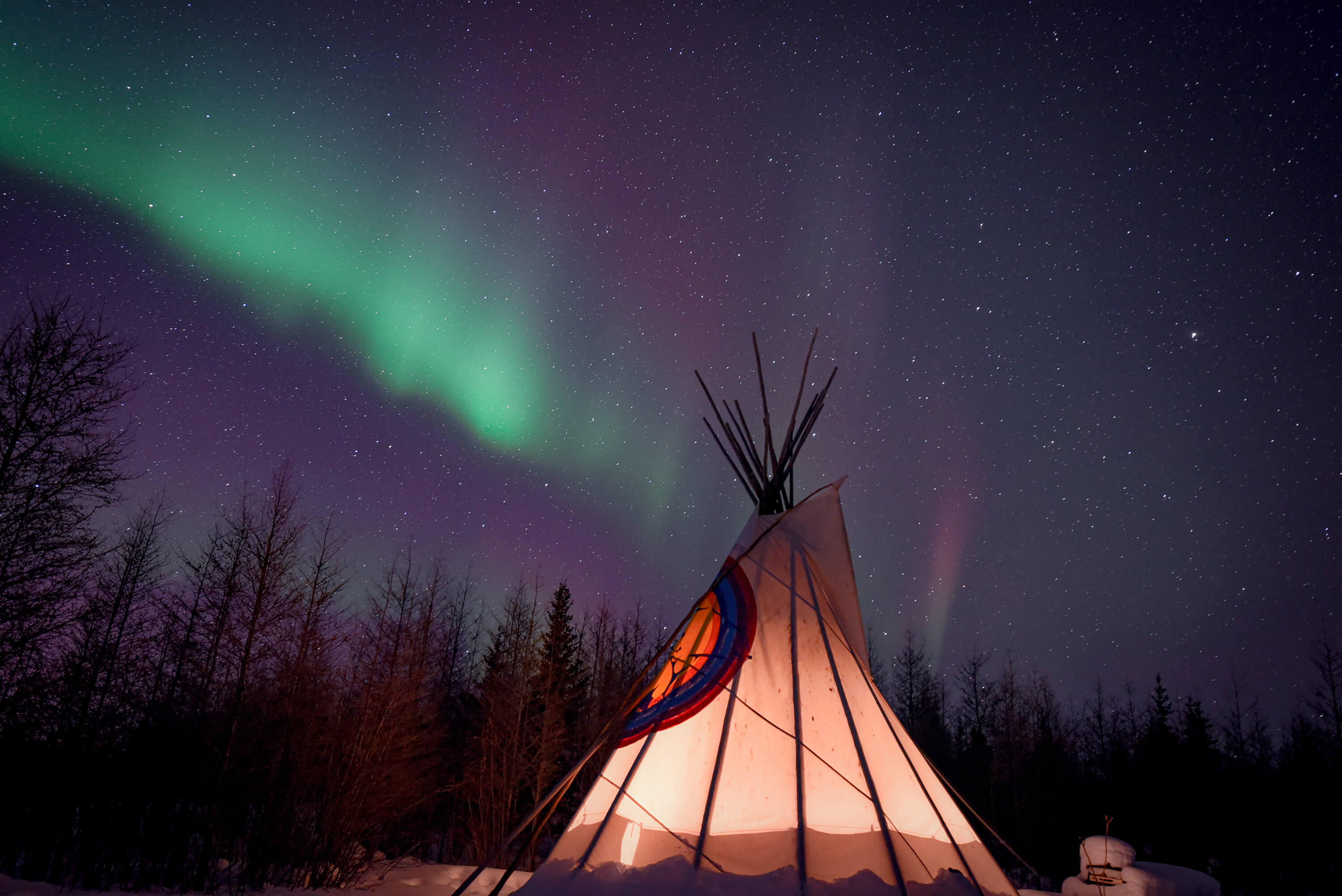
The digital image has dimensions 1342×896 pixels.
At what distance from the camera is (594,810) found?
4695 millimetres

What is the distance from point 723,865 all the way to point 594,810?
41.5 inches

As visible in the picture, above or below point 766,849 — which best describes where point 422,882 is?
below

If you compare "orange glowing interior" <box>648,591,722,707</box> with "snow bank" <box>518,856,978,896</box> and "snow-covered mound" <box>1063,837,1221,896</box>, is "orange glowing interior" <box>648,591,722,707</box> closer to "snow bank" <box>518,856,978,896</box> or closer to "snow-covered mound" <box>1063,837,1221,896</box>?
"snow bank" <box>518,856,978,896</box>

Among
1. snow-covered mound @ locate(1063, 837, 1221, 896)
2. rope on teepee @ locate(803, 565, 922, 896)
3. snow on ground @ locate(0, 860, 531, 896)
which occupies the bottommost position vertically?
snow on ground @ locate(0, 860, 531, 896)

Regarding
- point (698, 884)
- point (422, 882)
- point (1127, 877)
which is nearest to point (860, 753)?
point (698, 884)

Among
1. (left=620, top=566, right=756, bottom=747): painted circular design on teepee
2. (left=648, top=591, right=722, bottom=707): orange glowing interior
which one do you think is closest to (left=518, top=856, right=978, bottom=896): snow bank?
(left=620, top=566, right=756, bottom=747): painted circular design on teepee

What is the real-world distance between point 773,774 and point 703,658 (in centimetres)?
95

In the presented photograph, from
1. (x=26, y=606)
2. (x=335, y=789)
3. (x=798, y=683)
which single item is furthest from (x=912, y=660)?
(x=26, y=606)

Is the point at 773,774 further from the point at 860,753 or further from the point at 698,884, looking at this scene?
the point at 698,884

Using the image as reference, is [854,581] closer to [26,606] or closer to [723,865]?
[723,865]

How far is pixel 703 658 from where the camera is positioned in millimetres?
5051

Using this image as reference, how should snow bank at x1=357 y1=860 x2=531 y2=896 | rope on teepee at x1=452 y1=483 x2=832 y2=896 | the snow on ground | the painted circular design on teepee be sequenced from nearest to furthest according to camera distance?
rope on teepee at x1=452 y1=483 x2=832 y2=896 < the painted circular design on teepee < the snow on ground < snow bank at x1=357 y1=860 x2=531 y2=896

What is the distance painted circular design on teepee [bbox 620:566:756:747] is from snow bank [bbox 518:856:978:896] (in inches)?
37.2

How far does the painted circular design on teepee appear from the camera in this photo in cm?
485
